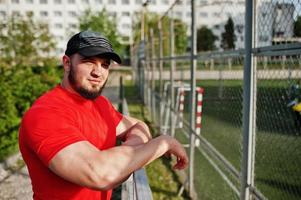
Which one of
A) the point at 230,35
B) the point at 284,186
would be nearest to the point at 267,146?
the point at 284,186

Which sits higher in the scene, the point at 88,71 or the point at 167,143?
the point at 88,71

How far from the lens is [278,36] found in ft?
9.64

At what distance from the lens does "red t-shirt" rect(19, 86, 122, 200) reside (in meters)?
1.62

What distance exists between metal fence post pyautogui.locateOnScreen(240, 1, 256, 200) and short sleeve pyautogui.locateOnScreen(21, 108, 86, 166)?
5.39 feet

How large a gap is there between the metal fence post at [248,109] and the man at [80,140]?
0.94 meters

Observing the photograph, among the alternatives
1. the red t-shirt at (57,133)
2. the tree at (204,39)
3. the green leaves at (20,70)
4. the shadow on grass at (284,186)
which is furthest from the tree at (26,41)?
the red t-shirt at (57,133)

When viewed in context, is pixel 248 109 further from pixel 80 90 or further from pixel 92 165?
pixel 92 165

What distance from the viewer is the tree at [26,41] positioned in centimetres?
1673

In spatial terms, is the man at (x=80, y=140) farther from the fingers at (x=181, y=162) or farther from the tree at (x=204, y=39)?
the tree at (x=204, y=39)

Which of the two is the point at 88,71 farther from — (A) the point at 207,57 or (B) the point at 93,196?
(A) the point at 207,57

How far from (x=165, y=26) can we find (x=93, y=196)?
37.2 feet

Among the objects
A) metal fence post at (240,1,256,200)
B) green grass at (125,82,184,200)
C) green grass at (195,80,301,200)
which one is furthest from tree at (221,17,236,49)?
green grass at (125,82,184,200)

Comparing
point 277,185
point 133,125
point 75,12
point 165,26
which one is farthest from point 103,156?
point 75,12

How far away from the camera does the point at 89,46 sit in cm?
194
